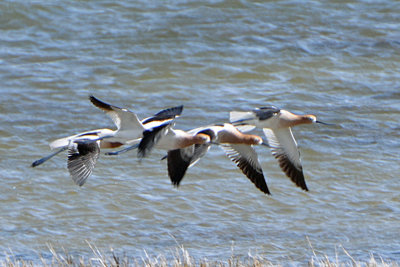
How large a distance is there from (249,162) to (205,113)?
10.5ft

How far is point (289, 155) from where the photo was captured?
8586 millimetres

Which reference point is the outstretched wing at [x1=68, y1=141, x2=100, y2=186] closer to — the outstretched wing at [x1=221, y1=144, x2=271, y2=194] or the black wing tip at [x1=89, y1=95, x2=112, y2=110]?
the black wing tip at [x1=89, y1=95, x2=112, y2=110]

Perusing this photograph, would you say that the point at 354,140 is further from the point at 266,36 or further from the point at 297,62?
the point at 266,36

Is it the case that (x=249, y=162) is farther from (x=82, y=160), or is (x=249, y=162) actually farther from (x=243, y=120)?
(x=82, y=160)

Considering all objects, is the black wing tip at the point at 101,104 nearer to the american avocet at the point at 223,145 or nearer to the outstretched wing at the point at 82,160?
the outstretched wing at the point at 82,160

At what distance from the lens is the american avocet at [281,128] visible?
8.05 meters

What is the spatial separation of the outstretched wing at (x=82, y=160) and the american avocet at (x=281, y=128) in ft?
4.47

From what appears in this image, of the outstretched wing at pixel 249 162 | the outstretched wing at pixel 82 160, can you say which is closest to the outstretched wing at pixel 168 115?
the outstretched wing at pixel 82 160

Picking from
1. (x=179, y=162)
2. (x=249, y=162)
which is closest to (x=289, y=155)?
(x=249, y=162)

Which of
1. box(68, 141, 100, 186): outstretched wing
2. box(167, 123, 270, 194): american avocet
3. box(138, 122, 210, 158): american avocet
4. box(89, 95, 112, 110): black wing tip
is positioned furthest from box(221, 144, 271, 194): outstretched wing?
box(89, 95, 112, 110): black wing tip

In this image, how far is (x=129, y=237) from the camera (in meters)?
8.12

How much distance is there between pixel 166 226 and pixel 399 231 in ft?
7.03

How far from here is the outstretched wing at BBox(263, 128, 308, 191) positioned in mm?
8539

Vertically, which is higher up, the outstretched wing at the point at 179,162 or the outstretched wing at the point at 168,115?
the outstretched wing at the point at 168,115
